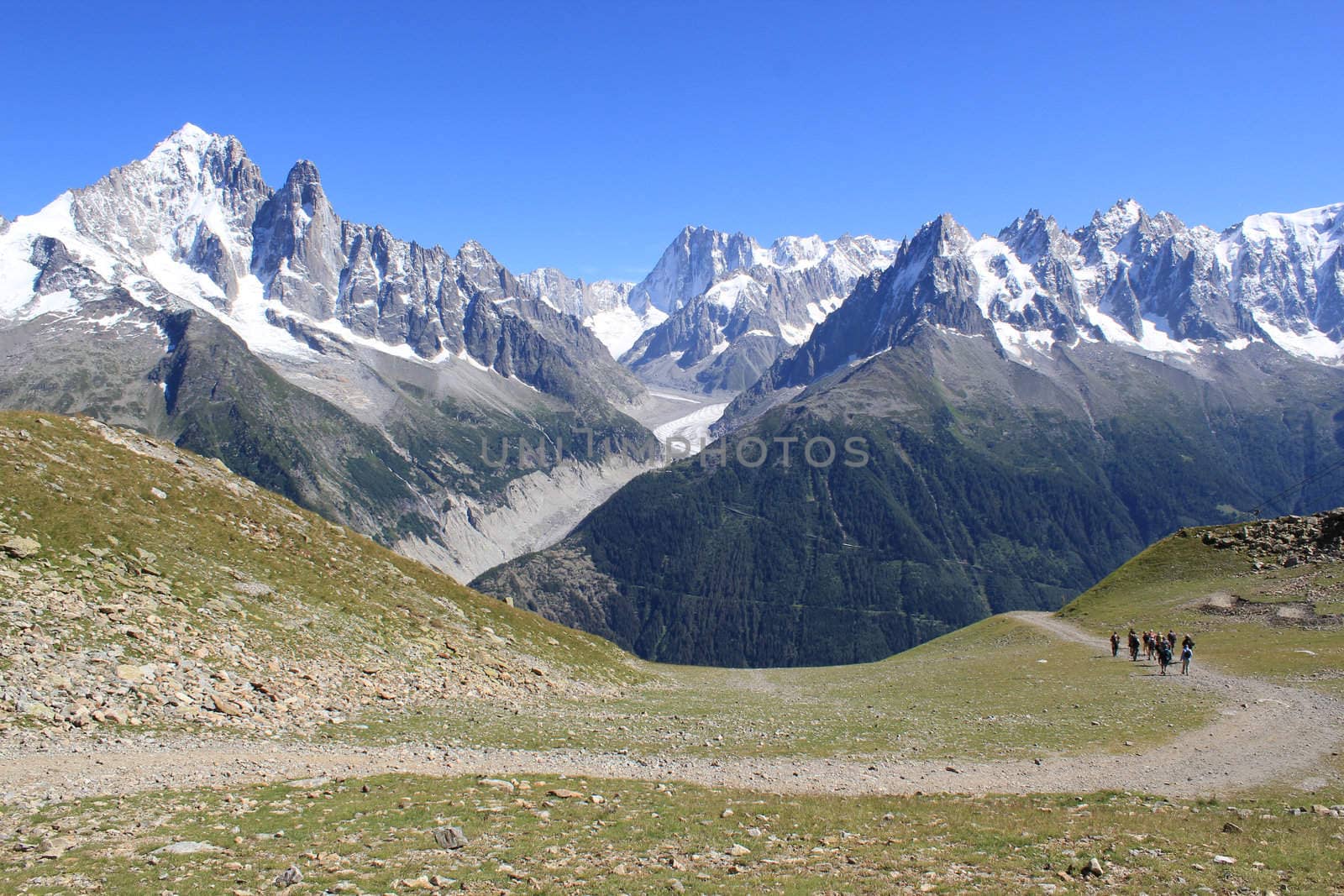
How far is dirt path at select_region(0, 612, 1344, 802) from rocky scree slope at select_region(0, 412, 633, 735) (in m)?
2.97

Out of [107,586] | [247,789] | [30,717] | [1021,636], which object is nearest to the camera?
[247,789]

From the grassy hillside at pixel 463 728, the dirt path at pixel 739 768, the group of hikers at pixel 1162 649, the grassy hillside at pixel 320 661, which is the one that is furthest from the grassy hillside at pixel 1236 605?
the dirt path at pixel 739 768

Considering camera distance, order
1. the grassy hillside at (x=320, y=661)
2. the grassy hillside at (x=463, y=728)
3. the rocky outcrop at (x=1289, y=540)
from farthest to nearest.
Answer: the rocky outcrop at (x=1289, y=540)
the grassy hillside at (x=320, y=661)
the grassy hillside at (x=463, y=728)

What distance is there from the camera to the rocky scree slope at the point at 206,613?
28.9 m

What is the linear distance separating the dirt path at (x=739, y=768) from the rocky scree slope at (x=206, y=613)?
9.74 feet

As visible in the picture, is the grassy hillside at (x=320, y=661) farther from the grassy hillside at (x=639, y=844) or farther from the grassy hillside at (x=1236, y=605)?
the grassy hillside at (x=1236, y=605)

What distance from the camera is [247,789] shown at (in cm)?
2281

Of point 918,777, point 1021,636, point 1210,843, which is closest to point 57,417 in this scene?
point 918,777

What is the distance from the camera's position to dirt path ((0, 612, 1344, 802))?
23281mm

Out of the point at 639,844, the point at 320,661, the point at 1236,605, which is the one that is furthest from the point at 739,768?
the point at 1236,605

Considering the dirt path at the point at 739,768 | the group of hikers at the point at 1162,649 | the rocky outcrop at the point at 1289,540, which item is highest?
the rocky outcrop at the point at 1289,540

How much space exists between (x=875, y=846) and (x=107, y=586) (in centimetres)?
3089

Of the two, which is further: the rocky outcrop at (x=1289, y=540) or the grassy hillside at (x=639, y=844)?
the rocky outcrop at (x=1289, y=540)

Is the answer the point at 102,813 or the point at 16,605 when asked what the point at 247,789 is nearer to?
the point at 102,813
